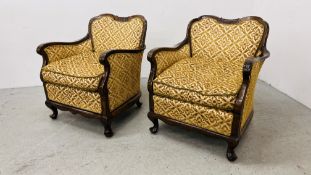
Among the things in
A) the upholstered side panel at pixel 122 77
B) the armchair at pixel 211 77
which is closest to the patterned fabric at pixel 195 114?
the armchair at pixel 211 77

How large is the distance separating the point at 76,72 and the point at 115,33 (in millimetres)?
635

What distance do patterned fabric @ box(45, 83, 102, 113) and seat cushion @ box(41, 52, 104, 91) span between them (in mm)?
50

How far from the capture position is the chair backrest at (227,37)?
1.96 m

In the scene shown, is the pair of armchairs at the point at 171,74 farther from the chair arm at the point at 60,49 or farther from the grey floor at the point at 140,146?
the grey floor at the point at 140,146

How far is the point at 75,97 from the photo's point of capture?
195 cm

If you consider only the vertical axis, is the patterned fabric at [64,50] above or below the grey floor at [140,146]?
above

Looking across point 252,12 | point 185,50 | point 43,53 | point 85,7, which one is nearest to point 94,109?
point 43,53

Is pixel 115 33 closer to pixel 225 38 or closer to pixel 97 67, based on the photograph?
pixel 97 67

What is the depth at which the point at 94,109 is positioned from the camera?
6.27ft

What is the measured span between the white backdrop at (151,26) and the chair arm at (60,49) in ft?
1.75

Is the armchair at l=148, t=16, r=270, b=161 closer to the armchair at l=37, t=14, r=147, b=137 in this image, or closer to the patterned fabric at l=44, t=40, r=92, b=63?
the armchair at l=37, t=14, r=147, b=137

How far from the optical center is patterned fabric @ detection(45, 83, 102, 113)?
6.16ft

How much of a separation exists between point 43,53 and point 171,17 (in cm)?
156

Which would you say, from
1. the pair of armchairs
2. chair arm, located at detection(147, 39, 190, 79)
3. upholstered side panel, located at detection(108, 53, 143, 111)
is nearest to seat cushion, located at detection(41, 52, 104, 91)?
the pair of armchairs
